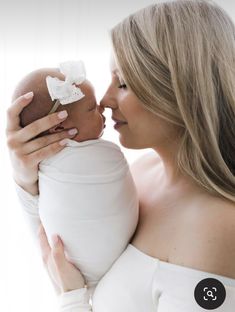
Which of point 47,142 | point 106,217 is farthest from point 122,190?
point 47,142

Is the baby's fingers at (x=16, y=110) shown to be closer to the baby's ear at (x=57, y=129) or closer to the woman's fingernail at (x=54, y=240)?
the baby's ear at (x=57, y=129)

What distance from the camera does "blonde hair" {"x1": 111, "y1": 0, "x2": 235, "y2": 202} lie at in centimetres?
107

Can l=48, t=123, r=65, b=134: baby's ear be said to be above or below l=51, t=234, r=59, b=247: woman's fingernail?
above

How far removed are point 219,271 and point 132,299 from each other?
0.20 m

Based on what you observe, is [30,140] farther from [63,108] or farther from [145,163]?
[145,163]

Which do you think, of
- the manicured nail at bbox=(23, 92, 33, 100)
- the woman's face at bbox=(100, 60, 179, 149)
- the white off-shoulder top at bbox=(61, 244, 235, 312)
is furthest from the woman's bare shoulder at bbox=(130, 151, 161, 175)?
the manicured nail at bbox=(23, 92, 33, 100)

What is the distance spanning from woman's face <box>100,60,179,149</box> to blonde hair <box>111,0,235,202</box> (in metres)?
0.03

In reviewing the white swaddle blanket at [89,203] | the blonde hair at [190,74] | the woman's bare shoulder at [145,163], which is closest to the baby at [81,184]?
the white swaddle blanket at [89,203]

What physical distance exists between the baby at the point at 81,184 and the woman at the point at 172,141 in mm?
30

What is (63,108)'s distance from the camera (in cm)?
115

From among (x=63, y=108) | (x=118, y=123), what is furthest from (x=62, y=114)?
(x=118, y=123)

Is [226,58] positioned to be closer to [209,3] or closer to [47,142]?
[209,3]

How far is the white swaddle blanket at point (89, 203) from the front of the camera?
111 cm

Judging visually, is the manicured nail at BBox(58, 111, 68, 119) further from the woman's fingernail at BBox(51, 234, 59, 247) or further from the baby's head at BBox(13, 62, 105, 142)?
the woman's fingernail at BBox(51, 234, 59, 247)
